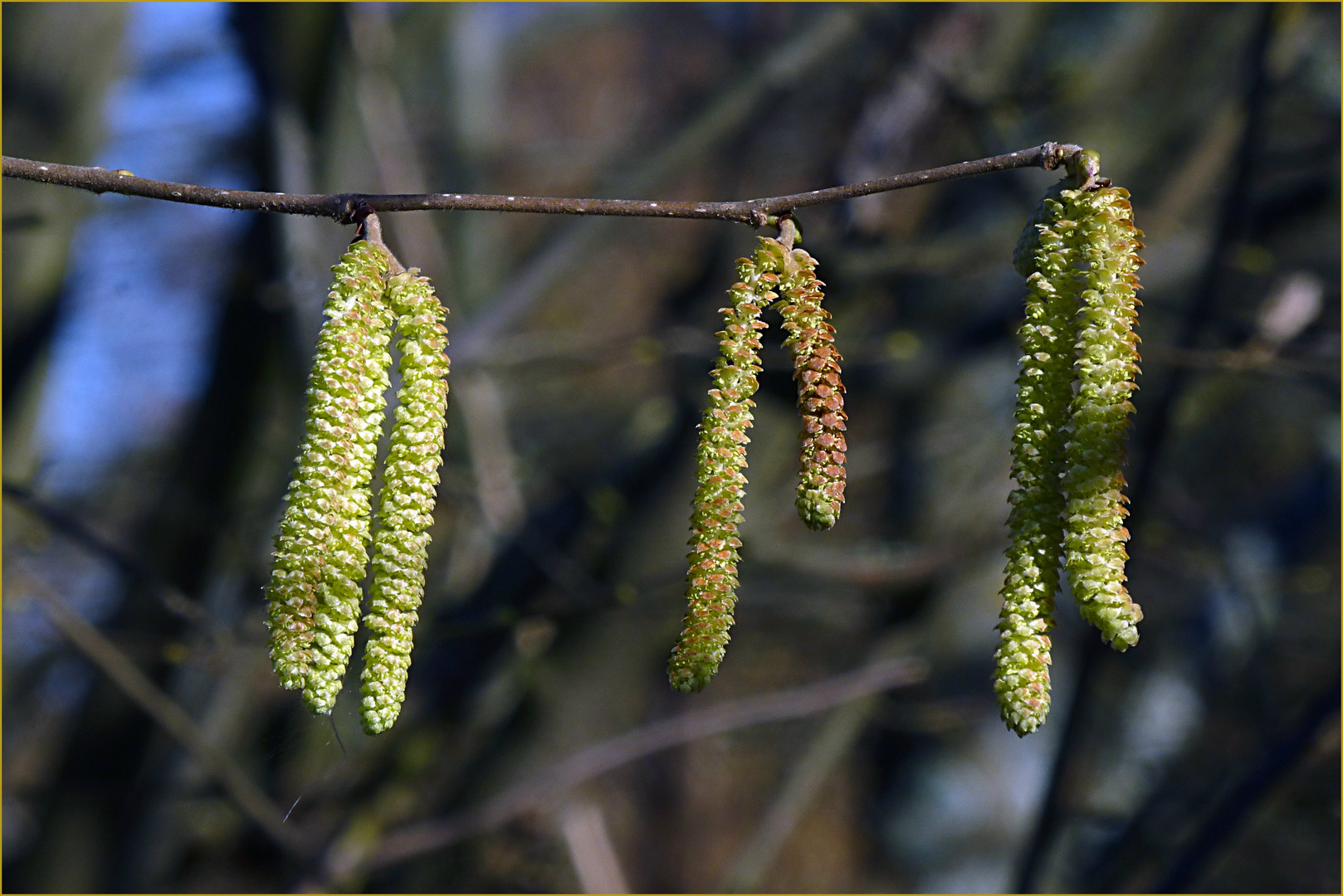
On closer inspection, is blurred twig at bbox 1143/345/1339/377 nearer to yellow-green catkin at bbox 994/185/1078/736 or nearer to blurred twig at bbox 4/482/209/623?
yellow-green catkin at bbox 994/185/1078/736

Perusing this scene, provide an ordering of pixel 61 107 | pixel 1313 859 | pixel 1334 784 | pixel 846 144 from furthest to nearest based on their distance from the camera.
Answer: pixel 1313 859 < pixel 1334 784 < pixel 846 144 < pixel 61 107

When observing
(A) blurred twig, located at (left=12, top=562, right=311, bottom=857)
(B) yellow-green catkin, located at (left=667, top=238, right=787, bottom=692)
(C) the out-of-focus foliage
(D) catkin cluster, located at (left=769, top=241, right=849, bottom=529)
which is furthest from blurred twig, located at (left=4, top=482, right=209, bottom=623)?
(D) catkin cluster, located at (left=769, top=241, right=849, bottom=529)

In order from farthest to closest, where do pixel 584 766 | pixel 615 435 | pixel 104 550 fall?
1. pixel 615 435
2. pixel 584 766
3. pixel 104 550

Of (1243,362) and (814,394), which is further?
(1243,362)

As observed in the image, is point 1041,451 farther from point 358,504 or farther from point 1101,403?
point 358,504

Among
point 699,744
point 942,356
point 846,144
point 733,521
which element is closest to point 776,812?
point 942,356

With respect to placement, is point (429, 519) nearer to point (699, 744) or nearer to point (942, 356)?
point (942, 356)

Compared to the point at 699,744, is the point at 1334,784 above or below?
below

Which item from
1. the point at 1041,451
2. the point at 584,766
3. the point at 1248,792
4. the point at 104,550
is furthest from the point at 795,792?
the point at 1041,451

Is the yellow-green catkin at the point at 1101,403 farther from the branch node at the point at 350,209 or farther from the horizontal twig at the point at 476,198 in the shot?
the branch node at the point at 350,209
